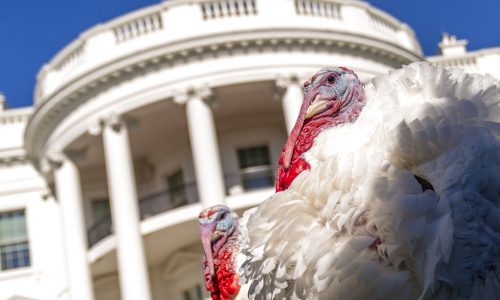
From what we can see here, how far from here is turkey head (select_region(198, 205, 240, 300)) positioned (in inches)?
262

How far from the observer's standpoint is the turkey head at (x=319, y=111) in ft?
15.1

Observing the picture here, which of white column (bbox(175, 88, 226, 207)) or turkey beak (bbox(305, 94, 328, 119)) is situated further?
white column (bbox(175, 88, 226, 207))

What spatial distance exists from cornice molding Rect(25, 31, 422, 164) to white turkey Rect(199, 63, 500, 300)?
61.3ft

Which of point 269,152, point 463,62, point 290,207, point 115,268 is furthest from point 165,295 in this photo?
point 290,207

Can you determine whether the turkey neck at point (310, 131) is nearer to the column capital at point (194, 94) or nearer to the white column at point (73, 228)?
the column capital at point (194, 94)

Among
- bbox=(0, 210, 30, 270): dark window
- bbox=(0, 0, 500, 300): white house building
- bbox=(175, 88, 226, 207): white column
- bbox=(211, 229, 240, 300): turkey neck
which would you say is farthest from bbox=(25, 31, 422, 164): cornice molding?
bbox=(211, 229, 240, 300): turkey neck

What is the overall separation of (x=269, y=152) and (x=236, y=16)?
12.4ft

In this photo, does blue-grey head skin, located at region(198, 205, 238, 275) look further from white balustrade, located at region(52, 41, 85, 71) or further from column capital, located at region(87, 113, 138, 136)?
white balustrade, located at region(52, 41, 85, 71)

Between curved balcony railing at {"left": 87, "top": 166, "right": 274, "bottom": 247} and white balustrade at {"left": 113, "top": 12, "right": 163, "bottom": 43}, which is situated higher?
white balustrade at {"left": 113, "top": 12, "right": 163, "bottom": 43}

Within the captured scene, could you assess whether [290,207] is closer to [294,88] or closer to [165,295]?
[294,88]

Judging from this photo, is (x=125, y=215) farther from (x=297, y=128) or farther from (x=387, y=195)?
(x=387, y=195)

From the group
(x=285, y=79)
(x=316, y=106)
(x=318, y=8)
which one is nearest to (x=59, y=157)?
(x=285, y=79)

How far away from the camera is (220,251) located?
6855 mm

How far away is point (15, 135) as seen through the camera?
28.7 meters
